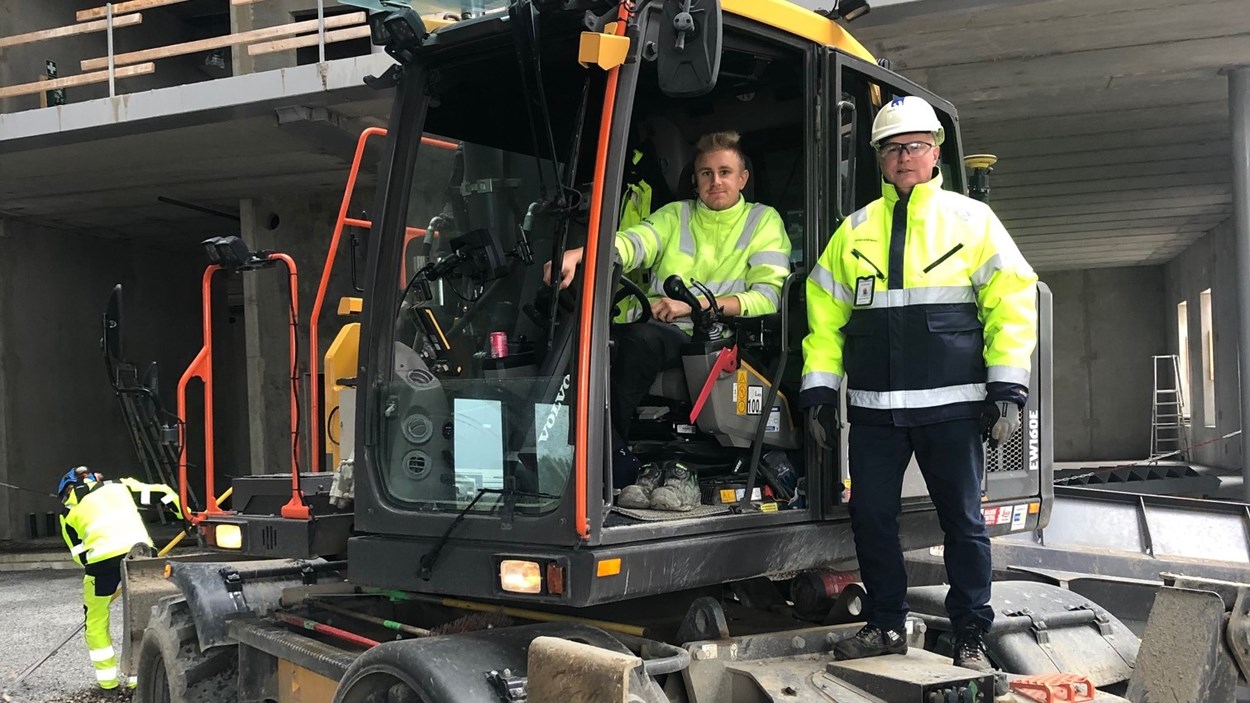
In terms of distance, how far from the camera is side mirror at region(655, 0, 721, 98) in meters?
3.01

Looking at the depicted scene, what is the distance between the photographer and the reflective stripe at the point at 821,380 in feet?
11.7

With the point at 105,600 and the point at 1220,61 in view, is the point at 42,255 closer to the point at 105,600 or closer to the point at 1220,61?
the point at 105,600

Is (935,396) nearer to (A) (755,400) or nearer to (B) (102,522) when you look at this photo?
(A) (755,400)

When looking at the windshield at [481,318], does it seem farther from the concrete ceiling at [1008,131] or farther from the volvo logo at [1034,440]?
the concrete ceiling at [1008,131]

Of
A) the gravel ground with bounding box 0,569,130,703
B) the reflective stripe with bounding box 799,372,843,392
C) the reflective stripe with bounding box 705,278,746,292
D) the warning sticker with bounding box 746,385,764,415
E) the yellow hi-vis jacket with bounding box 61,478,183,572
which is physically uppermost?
the reflective stripe with bounding box 705,278,746,292

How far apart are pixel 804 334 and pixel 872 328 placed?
1.25 feet

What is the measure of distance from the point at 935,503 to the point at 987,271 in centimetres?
75

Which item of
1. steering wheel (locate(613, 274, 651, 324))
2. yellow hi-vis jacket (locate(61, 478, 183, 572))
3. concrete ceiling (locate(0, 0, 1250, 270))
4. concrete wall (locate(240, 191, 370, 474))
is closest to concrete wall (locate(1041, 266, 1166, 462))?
concrete ceiling (locate(0, 0, 1250, 270))

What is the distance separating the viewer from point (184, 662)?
4781 mm

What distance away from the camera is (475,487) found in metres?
3.28

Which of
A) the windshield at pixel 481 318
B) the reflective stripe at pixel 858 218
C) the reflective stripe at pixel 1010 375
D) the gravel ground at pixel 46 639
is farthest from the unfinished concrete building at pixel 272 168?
the reflective stripe at pixel 1010 375

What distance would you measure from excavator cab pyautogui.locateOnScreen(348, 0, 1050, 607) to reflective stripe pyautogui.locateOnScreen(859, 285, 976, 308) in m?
0.36

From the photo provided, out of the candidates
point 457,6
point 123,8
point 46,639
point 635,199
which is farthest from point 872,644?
point 123,8

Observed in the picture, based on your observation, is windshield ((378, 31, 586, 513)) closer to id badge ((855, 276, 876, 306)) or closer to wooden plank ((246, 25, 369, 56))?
id badge ((855, 276, 876, 306))
